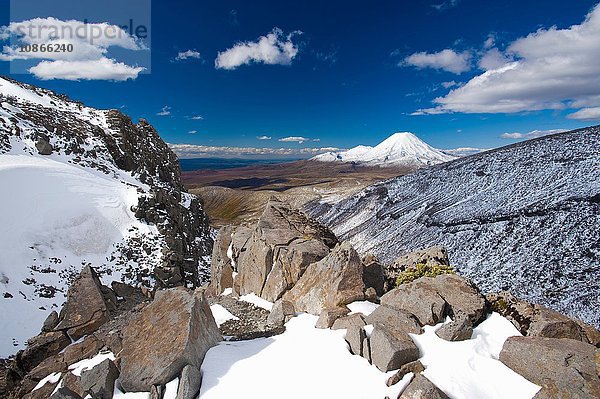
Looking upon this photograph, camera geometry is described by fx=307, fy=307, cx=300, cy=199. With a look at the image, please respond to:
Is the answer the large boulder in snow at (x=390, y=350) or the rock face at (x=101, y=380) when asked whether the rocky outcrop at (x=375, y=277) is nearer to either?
the large boulder in snow at (x=390, y=350)

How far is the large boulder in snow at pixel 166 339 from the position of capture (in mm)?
9513

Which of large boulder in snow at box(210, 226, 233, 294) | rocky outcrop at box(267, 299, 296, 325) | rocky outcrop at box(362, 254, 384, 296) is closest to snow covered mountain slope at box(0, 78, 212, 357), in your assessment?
large boulder in snow at box(210, 226, 233, 294)

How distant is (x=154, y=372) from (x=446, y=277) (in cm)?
1122

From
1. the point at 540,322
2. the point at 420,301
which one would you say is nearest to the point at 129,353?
the point at 420,301

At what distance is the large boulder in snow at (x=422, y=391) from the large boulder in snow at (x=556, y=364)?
2.47 meters

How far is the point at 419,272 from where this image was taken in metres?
15.1

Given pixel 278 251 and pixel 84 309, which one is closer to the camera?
pixel 84 309

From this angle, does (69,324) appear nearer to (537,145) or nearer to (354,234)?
(354,234)

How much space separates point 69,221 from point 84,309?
2402cm

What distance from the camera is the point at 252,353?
10.9 meters

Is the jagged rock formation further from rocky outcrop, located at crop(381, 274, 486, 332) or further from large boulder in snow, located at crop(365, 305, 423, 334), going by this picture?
rocky outcrop, located at crop(381, 274, 486, 332)

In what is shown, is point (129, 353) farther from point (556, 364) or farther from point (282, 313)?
point (556, 364)

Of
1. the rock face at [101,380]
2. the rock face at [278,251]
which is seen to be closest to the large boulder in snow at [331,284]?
the rock face at [278,251]

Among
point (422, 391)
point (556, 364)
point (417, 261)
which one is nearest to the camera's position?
point (422, 391)
